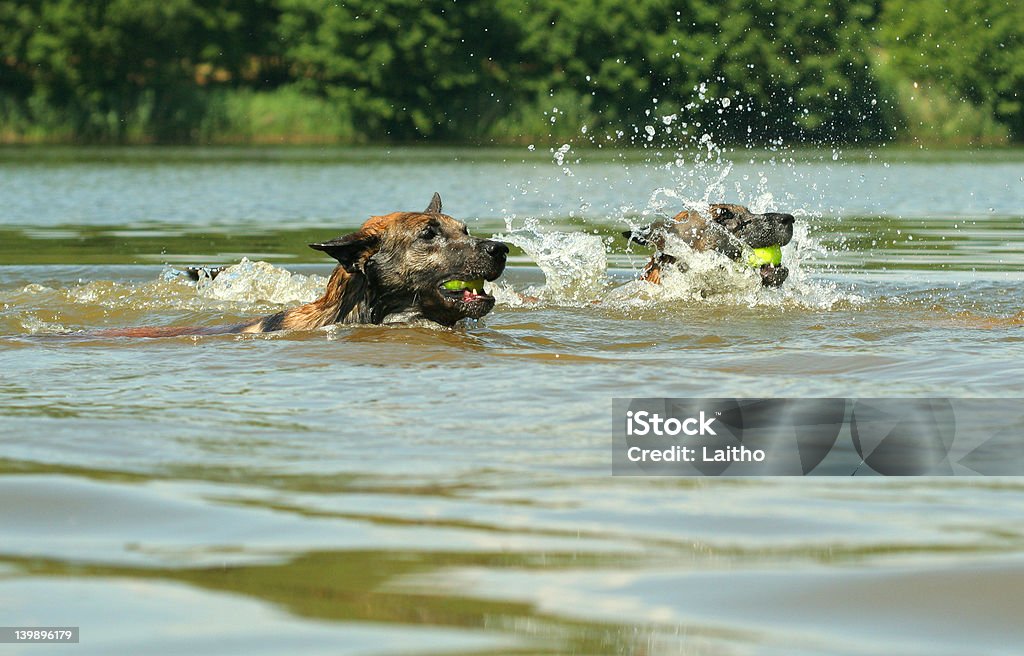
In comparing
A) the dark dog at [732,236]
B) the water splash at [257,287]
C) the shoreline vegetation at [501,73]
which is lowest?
the water splash at [257,287]

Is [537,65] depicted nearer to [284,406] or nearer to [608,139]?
[608,139]

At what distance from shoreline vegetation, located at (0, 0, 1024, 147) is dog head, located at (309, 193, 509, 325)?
168 ft

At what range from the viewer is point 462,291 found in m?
9.88

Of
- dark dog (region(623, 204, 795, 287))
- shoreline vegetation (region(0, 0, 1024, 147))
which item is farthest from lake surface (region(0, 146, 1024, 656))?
shoreline vegetation (region(0, 0, 1024, 147))

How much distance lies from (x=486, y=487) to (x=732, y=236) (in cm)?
721

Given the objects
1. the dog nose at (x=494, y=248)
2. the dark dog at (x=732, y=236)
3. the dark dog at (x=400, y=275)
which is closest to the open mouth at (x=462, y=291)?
the dark dog at (x=400, y=275)

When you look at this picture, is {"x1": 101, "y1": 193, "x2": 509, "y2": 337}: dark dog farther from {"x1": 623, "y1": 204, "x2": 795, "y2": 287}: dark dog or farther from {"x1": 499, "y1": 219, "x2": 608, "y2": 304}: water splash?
{"x1": 499, "y1": 219, "x2": 608, "y2": 304}: water splash

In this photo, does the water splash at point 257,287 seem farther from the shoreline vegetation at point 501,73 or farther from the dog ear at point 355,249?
the shoreline vegetation at point 501,73

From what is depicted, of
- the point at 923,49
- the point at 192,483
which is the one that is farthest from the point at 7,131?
the point at 192,483

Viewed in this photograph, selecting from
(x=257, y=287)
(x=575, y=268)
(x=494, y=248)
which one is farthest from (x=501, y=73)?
(x=494, y=248)

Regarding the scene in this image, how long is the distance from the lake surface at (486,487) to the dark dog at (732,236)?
0.21m

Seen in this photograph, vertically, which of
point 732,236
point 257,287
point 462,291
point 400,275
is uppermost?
point 732,236

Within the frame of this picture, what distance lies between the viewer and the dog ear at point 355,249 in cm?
963

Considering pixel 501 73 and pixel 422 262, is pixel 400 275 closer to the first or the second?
pixel 422 262
